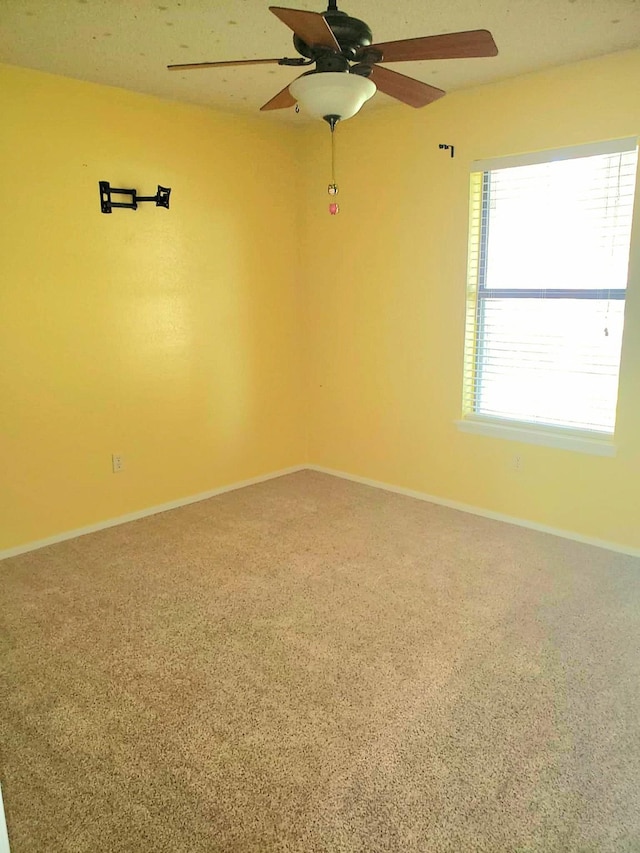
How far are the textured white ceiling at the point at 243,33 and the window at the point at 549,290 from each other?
0.56m

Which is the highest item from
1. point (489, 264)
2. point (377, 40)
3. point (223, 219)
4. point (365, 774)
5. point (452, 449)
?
point (377, 40)

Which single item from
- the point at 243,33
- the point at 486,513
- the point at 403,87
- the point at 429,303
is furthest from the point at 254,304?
the point at 403,87

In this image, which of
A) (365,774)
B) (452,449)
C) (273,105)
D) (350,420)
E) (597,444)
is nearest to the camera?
(365,774)

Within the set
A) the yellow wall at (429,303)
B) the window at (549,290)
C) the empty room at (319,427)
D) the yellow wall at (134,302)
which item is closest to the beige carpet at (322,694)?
the empty room at (319,427)

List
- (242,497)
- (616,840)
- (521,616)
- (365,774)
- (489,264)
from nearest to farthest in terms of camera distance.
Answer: (616,840) → (365,774) → (521,616) → (489,264) → (242,497)

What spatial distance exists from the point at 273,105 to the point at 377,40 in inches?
30.9

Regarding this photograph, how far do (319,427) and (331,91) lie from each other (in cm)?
324

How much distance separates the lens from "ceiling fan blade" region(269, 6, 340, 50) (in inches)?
59.7

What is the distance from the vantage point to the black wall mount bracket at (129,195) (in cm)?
350

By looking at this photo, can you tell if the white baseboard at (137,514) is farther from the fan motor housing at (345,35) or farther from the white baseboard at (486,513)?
the fan motor housing at (345,35)

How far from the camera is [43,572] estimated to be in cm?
320

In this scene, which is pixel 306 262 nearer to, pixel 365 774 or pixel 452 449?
pixel 452 449

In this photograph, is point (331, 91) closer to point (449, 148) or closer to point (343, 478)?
point (449, 148)

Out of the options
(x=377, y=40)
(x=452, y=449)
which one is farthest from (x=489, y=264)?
(x=377, y=40)
